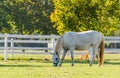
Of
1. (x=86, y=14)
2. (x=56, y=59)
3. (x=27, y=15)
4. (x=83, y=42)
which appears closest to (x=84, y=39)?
(x=83, y=42)

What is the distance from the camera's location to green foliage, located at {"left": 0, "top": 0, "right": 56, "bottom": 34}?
57312 millimetres

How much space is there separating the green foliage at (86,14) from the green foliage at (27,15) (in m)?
27.3

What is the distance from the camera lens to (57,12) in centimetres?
2992

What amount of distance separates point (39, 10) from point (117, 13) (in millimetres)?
30155

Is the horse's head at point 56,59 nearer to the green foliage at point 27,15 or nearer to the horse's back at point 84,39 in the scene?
the horse's back at point 84,39

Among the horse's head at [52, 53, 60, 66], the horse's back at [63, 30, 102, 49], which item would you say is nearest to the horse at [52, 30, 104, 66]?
the horse's back at [63, 30, 102, 49]

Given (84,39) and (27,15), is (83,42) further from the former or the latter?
(27,15)

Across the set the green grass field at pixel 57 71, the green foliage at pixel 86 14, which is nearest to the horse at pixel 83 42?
the green grass field at pixel 57 71

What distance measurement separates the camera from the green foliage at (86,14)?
29.3 metres

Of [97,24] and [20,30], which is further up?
[97,24]

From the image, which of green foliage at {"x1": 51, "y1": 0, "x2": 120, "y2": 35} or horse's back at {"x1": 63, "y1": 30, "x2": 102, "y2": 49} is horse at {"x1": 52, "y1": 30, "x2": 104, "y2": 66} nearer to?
horse's back at {"x1": 63, "y1": 30, "x2": 102, "y2": 49}

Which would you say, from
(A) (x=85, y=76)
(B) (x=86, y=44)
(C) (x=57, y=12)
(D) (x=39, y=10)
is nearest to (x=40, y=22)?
(D) (x=39, y=10)

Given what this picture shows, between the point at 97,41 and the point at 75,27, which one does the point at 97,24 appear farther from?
the point at 97,41

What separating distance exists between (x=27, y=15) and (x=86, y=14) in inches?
1146
